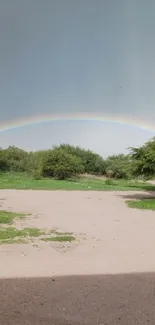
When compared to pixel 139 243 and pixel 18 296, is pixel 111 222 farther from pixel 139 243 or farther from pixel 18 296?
pixel 18 296

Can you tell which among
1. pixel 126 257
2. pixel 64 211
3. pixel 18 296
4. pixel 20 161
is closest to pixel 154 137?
pixel 64 211

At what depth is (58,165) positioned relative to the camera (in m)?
56.6

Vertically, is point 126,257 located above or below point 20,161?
below

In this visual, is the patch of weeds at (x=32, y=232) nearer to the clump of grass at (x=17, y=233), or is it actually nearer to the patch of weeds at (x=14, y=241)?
the clump of grass at (x=17, y=233)

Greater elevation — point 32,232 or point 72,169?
point 72,169

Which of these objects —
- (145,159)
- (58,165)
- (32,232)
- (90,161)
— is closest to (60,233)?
(32,232)

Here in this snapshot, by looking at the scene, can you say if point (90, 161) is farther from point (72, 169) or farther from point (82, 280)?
point (82, 280)

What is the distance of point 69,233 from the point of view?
39.2 ft

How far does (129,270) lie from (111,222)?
7455mm

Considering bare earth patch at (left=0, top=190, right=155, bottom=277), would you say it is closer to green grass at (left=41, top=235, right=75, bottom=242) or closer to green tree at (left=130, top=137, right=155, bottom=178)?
green grass at (left=41, top=235, right=75, bottom=242)

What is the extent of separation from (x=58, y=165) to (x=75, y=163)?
311cm

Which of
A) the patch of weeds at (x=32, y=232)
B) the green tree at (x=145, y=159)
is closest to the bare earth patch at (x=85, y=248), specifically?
the patch of weeds at (x=32, y=232)

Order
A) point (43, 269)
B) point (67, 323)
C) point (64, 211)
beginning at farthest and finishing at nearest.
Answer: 1. point (64, 211)
2. point (43, 269)
3. point (67, 323)

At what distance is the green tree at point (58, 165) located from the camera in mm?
56625
